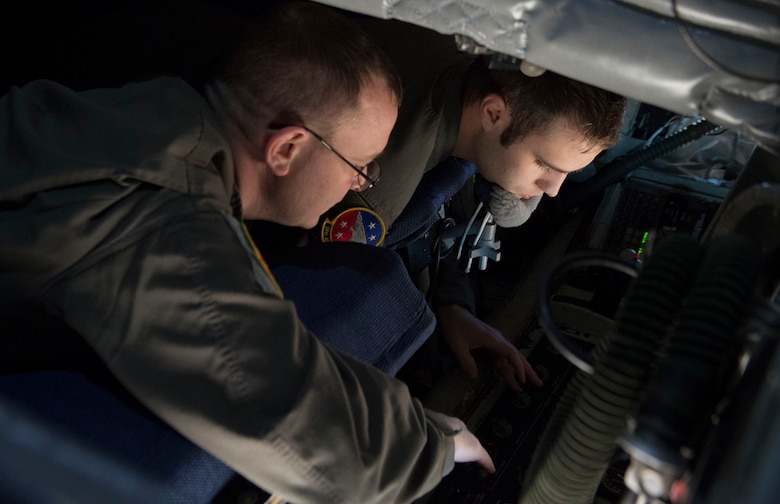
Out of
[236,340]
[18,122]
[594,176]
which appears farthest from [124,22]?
[594,176]

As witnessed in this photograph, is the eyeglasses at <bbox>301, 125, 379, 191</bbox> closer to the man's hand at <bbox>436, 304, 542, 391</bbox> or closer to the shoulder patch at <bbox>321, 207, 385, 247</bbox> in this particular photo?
the shoulder patch at <bbox>321, 207, 385, 247</bbox>

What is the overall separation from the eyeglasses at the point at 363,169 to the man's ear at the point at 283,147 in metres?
0.02

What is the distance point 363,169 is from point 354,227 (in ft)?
0.84

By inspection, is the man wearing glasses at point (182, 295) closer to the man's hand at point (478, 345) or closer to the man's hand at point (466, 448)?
the man's hand at point (466, 448)

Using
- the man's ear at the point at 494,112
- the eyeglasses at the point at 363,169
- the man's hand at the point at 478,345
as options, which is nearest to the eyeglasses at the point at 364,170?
the eyeglasses at the point at 363,169

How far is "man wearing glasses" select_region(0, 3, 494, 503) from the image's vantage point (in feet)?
2.82

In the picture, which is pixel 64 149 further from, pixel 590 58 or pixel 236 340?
pixel 590 58

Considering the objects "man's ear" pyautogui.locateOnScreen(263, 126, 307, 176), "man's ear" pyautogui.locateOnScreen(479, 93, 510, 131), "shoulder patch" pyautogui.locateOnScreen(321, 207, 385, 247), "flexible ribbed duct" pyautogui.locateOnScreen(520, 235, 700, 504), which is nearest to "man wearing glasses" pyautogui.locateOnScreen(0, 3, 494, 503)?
"man's ear" pyautogui.locateOnScreen(263, 126, 307, 176)

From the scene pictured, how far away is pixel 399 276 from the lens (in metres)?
1.39

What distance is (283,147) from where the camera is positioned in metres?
1.23

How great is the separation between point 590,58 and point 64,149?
76 centimetres

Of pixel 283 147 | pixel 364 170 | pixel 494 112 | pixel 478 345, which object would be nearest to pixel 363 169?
pixel 364 170

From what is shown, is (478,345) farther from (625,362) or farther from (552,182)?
(625,362)

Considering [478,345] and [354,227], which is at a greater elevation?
[354,227]
